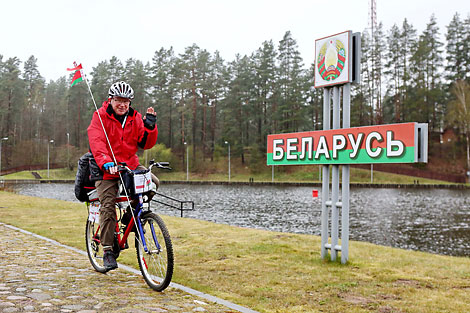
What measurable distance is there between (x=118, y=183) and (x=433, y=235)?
1402cm

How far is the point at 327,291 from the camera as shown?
516 cm

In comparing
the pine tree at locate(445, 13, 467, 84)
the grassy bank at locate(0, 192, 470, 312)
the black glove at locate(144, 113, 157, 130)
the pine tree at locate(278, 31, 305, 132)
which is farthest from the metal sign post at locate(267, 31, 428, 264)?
the pine tree at locate(445, 13, 467, 84)

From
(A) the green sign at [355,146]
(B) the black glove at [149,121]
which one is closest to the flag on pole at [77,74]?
(B) the black glove at [149,121]

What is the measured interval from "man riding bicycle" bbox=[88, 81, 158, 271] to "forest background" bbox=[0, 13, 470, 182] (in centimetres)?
6152

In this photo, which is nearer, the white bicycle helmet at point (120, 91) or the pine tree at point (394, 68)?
the white bicycle helmet at point (120, 91)

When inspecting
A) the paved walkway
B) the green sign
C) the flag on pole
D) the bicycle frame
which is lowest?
the paved walkway

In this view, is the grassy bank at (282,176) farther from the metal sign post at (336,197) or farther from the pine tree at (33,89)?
the metal sign post at (336,197)

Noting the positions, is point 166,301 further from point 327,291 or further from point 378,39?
point 378,39

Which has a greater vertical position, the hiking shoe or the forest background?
the forest background

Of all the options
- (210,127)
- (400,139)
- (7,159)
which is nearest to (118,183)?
(400,139)

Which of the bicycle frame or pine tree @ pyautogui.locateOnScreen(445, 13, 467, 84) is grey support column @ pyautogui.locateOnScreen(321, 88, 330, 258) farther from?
pine tree @ pyautogui.locateOnScreen(445, 13, 467, 84)

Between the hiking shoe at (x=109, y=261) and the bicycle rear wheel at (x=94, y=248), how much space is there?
583 millimetres

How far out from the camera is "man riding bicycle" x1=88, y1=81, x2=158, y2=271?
4.67m

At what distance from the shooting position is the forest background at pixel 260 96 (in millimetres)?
66875
